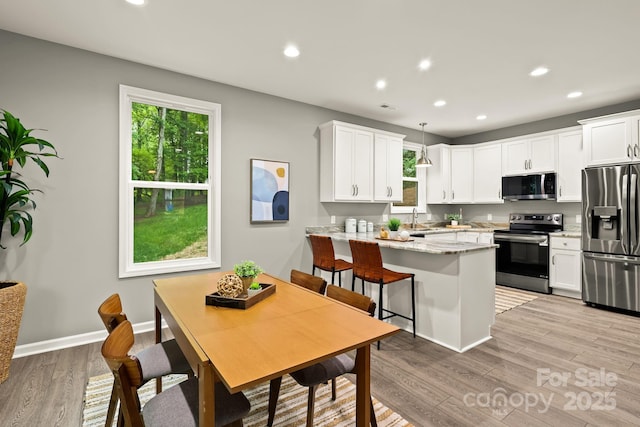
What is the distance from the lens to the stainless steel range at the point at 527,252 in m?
4.87

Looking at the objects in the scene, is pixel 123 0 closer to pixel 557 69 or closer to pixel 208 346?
pixel 208 346

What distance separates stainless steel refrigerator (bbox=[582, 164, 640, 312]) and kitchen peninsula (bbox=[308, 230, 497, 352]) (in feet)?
6.84

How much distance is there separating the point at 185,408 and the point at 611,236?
199 inches

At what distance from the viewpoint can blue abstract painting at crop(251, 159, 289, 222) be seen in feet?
13.2

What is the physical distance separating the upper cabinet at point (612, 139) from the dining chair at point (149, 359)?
209 inches

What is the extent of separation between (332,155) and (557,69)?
2683 millimetres

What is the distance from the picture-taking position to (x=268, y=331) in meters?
1.43

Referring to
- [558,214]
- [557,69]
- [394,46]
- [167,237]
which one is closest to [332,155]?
[394,46]

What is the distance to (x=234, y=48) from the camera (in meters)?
3.01

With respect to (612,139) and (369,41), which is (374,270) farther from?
(612,139)

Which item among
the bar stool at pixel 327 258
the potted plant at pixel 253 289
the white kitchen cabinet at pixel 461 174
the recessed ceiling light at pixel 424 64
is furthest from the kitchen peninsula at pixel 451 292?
the white kitchen cabinet at pixel 461 174

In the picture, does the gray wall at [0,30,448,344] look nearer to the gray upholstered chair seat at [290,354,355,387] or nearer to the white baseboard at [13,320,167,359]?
the white baseboard at [13,320,167,359]

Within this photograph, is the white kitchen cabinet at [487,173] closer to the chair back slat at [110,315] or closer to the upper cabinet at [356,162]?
the upper cabinet at [356,162]

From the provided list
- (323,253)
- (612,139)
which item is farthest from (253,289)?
(612,139)
